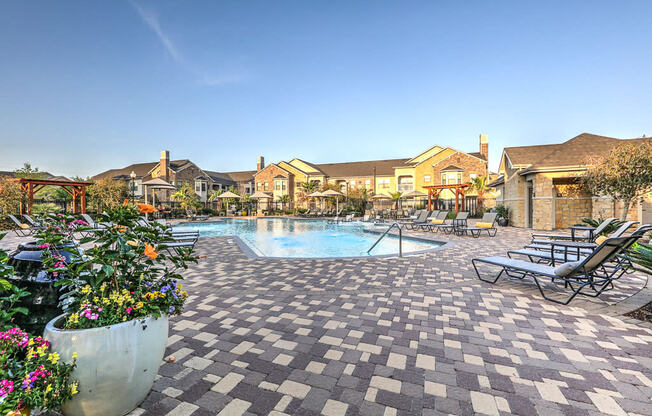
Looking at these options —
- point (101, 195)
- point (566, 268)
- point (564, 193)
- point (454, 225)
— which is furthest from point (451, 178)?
point (101, 195)

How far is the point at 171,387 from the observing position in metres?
2.26

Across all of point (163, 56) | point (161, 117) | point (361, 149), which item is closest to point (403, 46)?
point (163, 56)

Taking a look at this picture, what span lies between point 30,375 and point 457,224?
14697 millimetres

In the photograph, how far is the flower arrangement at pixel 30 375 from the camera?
1302mm

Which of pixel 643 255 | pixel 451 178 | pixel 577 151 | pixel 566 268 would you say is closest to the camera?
pixel 643 255

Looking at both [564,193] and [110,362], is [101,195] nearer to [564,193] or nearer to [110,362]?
[110,362]

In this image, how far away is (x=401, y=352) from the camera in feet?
9.14

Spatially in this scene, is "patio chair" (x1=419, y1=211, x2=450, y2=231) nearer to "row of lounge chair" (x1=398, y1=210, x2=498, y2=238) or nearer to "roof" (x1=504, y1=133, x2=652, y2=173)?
"row of lounge chair" (x1=398, y1=210, x2=498, y2=238)

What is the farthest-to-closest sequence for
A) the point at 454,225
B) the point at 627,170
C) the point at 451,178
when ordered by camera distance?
the point at 451,178 < the point at 454,225 < the point at 627,170

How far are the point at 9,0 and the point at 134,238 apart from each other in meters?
12.7

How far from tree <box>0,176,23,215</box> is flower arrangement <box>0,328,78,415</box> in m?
23.6

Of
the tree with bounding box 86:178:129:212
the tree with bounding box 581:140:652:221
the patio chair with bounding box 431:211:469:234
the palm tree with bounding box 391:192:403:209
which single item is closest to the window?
the palm tree with bounding box 391:192:403:209

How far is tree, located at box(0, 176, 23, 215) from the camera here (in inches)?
664

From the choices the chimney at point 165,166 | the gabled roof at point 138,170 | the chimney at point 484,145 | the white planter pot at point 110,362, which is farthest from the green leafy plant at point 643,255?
the gabled roof at point 138,170
